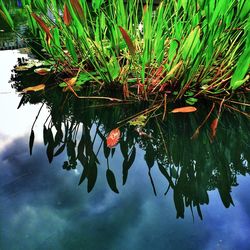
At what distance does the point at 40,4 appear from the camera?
121 cm

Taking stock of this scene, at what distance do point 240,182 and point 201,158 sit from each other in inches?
5.0

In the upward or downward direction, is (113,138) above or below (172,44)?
below

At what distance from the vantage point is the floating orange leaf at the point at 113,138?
39.2 inches

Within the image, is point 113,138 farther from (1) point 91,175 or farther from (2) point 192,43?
(2) point 192,43

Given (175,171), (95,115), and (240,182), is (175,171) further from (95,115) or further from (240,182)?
(95,115)

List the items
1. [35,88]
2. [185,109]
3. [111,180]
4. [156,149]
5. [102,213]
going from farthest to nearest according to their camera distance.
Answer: [35,88], [185,109], [156,149], [111,180], [102,213]

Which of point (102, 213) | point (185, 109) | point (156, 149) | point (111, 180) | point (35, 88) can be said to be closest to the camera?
point (102, 213)

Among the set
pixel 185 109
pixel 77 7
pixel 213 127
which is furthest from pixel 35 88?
pixel 213 127

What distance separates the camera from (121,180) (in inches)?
33.5

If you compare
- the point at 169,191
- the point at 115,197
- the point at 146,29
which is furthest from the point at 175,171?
the point at 146,29

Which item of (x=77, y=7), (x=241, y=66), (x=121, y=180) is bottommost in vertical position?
(x=121, y=180)

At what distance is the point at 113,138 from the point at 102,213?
329 millimetres

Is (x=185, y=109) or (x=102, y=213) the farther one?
(x=185, y=109)

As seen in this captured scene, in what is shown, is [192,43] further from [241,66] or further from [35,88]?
[35,88]
